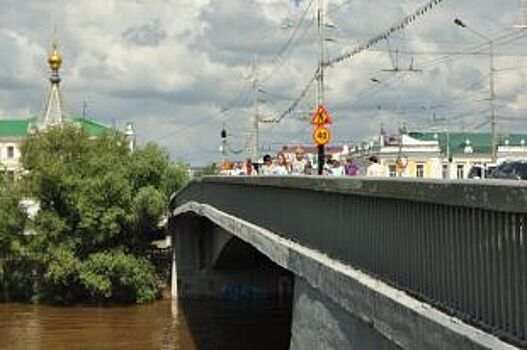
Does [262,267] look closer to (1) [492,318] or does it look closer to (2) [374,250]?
(2) [374,250]

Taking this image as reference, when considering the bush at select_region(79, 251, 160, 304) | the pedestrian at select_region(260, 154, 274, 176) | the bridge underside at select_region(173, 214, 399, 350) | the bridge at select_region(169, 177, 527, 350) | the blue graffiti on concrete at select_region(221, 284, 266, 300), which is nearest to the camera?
the bridge at select_region(169, 177, 527, 350)

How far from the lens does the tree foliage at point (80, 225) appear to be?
174 ft

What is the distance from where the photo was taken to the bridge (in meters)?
7.20

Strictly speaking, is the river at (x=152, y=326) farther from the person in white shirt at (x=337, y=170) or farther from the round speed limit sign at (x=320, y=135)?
the person in white shirt at (x=337, y=170)

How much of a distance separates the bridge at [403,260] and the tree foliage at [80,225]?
35257mm

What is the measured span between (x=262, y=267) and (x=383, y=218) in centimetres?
4281

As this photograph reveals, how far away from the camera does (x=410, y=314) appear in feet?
27.8

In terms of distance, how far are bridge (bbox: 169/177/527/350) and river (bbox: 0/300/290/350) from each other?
23.7 meters

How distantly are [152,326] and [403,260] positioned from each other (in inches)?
1488

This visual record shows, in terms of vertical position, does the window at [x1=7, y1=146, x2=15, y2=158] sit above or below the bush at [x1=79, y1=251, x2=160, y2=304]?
above

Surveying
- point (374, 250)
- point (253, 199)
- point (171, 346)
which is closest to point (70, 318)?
point (171, 346)

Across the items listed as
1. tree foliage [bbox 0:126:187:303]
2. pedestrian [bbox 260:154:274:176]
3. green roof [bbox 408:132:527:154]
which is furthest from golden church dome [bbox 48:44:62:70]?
pedestrian [bbox 260:154:274:176]

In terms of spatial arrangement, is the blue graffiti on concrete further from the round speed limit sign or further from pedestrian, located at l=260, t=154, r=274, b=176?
the round speed limit sign

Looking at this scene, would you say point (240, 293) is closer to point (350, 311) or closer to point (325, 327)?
point (325, 327)
